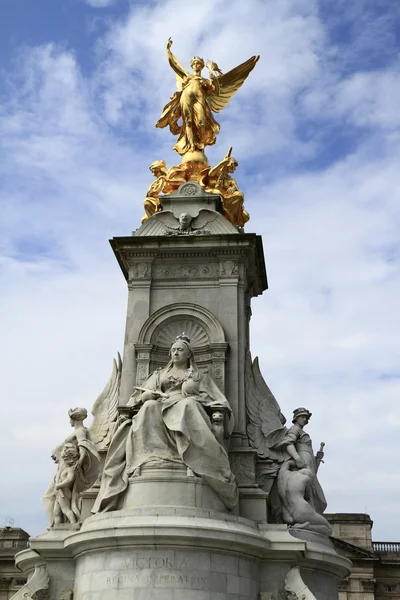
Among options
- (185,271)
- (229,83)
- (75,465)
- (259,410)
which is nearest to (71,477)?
(75,465)

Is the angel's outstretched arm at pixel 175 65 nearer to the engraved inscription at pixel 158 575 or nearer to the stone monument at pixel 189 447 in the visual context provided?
the stone monument at pixel 189 447

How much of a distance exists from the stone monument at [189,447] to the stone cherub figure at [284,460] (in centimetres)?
3

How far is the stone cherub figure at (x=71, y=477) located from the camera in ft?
67.2

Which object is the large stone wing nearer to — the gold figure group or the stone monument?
the stone monument

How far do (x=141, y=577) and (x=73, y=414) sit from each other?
557 centimetres

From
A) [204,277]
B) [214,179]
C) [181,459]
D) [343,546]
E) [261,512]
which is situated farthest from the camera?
[343,546]

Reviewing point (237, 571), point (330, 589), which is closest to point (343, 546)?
Result: point (330, 589)

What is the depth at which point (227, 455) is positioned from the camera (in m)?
19.1

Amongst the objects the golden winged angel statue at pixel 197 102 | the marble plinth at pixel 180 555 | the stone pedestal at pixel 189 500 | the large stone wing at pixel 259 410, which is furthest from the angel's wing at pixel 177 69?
the marble plinth at pixel 180 555

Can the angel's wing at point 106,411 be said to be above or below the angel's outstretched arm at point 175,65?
below

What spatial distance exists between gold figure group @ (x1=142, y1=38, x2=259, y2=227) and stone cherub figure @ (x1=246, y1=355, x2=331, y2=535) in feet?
16.8

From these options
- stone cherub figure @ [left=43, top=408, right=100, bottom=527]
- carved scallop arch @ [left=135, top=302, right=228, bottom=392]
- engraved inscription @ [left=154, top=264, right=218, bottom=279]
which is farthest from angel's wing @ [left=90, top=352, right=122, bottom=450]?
engraved inscription @ [left=154, top=264, right=218, bottom=279]

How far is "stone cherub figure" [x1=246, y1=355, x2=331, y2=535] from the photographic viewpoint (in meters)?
20.1

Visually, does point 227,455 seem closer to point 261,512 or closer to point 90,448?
point 261,512
